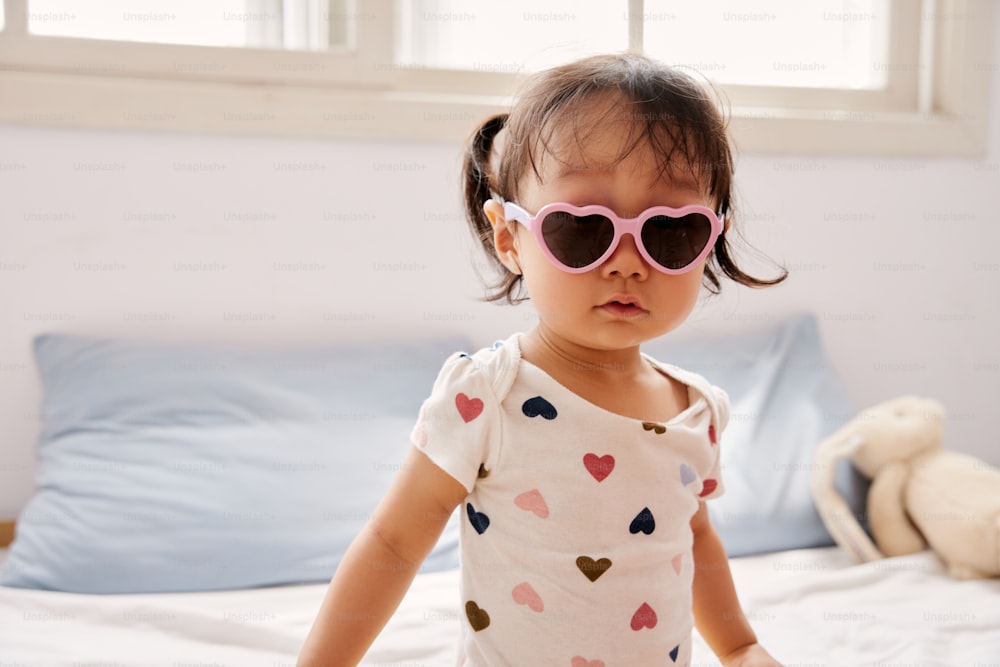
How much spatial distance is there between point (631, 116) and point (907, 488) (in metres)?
1.13

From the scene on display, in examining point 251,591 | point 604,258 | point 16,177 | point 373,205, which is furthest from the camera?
point 373,205

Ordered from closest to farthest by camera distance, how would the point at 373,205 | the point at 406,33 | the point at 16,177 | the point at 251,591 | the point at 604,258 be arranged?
the point at 604,258
the point at 251,591
the point at 16,177
the point at 373,205
the point at 406,33

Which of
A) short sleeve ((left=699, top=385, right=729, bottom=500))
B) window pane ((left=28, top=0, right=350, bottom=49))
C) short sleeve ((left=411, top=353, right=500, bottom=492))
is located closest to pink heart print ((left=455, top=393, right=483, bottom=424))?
short sleeve ((left=411, top=353, right=500, bottom=492))

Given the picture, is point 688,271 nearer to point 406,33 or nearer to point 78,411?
point 78,411

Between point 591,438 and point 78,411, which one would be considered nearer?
point 591,438

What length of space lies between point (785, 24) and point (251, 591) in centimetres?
182

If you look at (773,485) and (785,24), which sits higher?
(785,24)

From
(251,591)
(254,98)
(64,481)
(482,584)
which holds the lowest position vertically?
(251,591)

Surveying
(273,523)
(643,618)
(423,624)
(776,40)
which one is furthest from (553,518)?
(776,40)

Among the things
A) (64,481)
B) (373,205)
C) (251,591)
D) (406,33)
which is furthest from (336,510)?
(406,33)

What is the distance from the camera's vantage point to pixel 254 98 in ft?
5.65

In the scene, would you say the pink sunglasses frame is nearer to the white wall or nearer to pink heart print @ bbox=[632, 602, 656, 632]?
pink heart print @ bbox=[632, 602, 656, 632]

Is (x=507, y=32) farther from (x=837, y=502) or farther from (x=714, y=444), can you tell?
(x=714, y=444)

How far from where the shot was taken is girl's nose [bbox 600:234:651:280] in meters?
0.80
